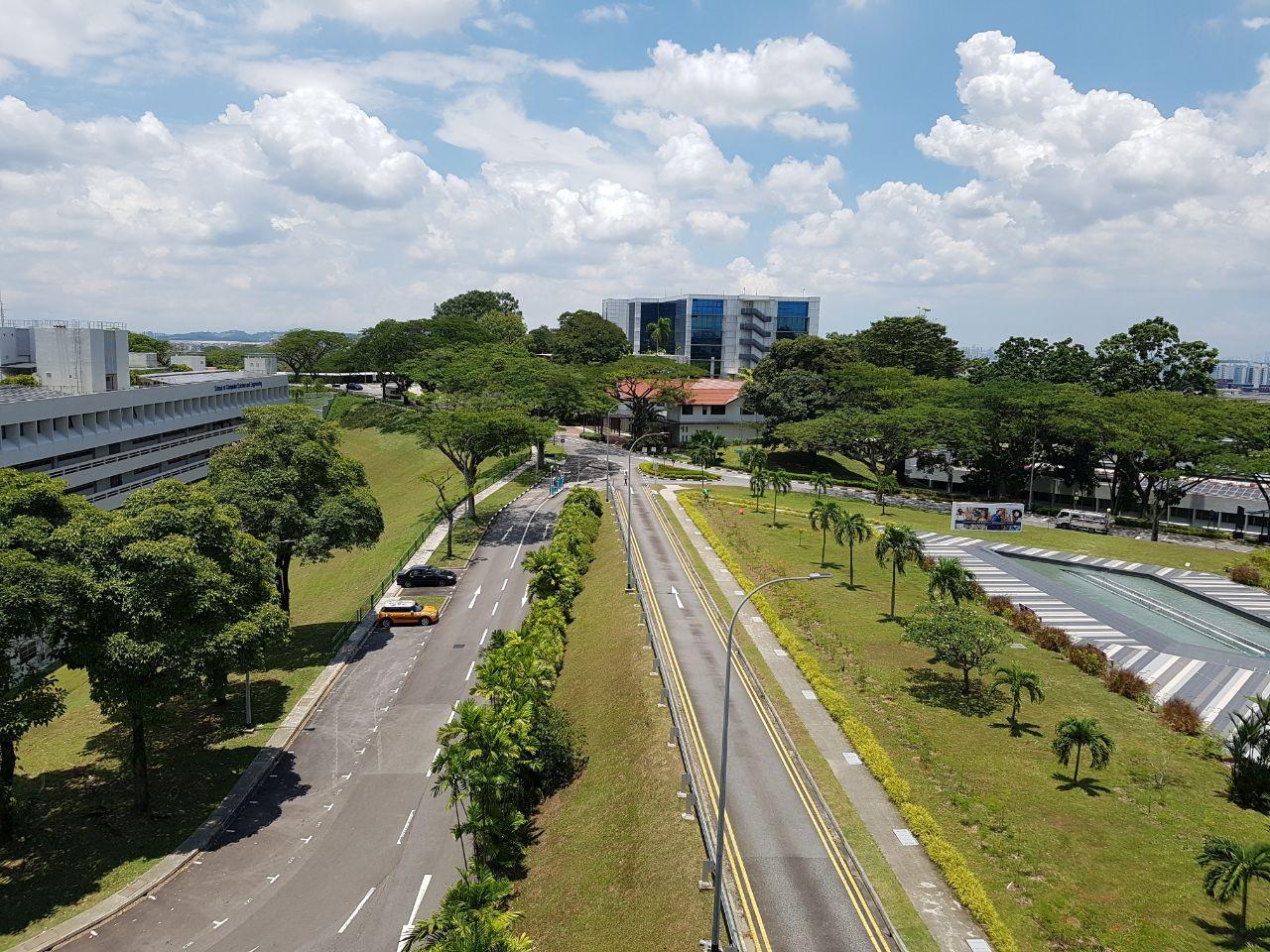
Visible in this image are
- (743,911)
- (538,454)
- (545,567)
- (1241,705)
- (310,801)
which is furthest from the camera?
(538,454)

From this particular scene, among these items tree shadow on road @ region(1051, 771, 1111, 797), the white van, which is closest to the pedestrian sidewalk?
tree shadow on road @ region(1051, 771, 1111, 797)

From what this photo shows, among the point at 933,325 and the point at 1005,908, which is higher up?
the point at 933,325

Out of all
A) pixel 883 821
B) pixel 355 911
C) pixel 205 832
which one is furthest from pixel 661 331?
pixel 355 911

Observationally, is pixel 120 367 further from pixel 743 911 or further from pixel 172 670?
pixel 743 911

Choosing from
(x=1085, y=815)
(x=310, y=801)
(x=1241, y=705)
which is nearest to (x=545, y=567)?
(x=310, y=801)

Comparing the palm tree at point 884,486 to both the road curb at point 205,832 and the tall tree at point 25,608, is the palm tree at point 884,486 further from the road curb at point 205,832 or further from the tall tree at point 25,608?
the tall tree at point 25,608
